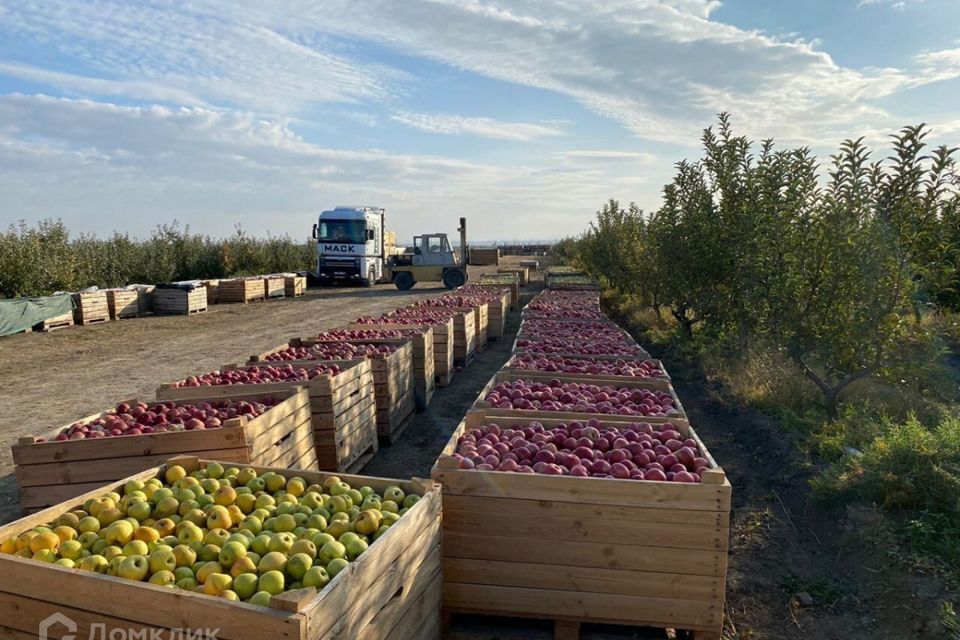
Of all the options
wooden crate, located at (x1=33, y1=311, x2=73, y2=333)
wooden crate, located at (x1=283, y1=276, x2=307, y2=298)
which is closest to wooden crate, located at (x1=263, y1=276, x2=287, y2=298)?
wooden crate, located at (x1=283, y1=276, x2=307, y2=298)

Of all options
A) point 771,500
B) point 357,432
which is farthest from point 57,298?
point 771,500

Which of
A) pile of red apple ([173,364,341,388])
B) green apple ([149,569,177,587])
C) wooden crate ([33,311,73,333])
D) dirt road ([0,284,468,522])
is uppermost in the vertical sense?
pile of red apple ([173,364,341,388])

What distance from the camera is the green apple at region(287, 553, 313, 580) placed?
2.91m

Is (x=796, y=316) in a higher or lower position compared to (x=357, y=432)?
higher

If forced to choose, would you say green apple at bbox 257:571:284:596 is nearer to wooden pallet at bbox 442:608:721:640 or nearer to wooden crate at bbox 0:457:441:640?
wooden crate at bbox 0:457:441:640

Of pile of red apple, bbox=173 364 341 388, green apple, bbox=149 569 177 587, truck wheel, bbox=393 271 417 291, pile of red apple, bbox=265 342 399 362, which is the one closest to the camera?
green apple, bbox=149 569 177 587

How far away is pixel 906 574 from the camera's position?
4.61 metres

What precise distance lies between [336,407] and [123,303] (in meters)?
18.9

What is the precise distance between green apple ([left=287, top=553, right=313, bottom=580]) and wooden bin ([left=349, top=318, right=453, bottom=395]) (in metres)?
7.73

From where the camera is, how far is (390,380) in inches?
312

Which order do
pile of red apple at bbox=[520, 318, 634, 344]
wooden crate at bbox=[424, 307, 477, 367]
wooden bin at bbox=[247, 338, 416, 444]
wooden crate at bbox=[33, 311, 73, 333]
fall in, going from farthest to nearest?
1. wooden crate at bbox=[33, 311, 73, 333]
2. wooden crate at bbox=[424, 307, 477, 367]
3. pile of red apple at bbox=[520, 318, 634, 344]
4. wooden bin at bbox=[247, 338, 416, 444]

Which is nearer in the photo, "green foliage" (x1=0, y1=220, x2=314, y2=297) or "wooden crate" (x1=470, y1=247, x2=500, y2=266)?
"green foliage" (x1=0, y1=220, x2=314, y2=297)

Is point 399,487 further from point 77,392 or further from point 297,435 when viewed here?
point 77,392

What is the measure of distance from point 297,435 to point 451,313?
7.50 meters
